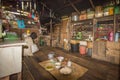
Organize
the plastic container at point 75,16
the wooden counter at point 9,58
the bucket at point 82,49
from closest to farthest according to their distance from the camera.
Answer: the wooden counter at point 9,58 → the bucket at point 82,49 → the plastic container at point 75,16

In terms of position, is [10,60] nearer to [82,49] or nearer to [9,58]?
[9,58]

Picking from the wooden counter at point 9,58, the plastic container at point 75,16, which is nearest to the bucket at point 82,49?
the plastic container at point 75,16

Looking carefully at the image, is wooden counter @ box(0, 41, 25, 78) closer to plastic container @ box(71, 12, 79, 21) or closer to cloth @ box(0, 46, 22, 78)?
cloth @ box(0, 46, 22, 78)

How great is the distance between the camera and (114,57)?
3186mm

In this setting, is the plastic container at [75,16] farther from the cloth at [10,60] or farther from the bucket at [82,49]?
the cloth at [10,60]

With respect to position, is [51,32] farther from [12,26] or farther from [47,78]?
[47,78]

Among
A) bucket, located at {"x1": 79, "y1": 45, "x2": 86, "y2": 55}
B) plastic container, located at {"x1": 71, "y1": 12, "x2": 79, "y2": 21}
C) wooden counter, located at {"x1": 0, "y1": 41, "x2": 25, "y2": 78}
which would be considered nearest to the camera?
wooden counter, located at {"x1": 0, "y1": 41, "x2": 25, "y2": 78}

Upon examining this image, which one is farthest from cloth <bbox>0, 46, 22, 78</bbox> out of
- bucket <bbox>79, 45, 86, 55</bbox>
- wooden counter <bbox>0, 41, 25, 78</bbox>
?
bucket <bbox>79, 45, 86, 55</bbox>

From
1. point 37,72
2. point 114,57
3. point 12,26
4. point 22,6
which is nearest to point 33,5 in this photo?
point 22,6

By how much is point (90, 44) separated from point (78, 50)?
2.83 ft

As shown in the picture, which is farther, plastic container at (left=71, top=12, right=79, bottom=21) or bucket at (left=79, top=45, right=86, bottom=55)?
plastic container at (left=71, top=12, right=79, bottom=21)

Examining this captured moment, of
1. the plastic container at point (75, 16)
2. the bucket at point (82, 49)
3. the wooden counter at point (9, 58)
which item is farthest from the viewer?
the plastic container at point (75, 16)

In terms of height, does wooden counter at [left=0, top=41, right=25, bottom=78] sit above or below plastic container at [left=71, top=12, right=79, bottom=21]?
below

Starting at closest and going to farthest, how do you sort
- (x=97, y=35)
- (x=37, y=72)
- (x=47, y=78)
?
1. (x=47, y=78)
2. (x=37, y=72)
3. (x=97, y=35)
